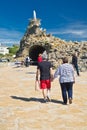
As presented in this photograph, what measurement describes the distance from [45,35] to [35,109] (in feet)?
158

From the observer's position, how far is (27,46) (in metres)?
58.9

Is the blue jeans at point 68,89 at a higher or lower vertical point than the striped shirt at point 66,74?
lower

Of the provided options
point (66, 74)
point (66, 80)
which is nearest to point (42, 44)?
point (66, 74)

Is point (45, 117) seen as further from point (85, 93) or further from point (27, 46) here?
point (27, 46)

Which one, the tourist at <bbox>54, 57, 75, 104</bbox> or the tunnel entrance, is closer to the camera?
the tourist at <bbox>54, 57, 75, 104</bbox>

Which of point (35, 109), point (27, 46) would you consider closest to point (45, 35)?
point (27, 46)

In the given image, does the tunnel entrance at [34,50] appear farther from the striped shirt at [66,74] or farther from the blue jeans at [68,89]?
the blue jeans at [68,89]

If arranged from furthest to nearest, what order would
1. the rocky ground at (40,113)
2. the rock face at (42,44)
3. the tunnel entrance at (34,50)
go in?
the tunnel entrance at (34,50)
the rock face at (42,44)
the rocky ground at (40,113)

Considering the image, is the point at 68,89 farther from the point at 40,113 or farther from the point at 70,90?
the point at 40,113

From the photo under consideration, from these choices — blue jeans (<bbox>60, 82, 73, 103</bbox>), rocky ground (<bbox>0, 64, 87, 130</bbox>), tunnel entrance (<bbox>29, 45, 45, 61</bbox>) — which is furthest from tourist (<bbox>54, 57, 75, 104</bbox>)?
tunnel entrance (<bbox>29, 45, 45, 61</bbox>)

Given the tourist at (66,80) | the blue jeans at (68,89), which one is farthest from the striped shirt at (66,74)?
the blue jeans at (68,89)

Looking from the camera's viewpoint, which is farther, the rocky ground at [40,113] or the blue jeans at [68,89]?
the blue jeans at [68,89]

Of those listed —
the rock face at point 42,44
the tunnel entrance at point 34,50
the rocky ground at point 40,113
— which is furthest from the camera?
the tunnel entrance at point 34,50

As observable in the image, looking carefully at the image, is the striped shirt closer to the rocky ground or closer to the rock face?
the rocky ground
